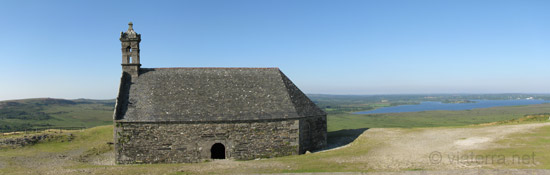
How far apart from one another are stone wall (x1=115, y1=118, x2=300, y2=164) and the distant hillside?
7593 centimetres

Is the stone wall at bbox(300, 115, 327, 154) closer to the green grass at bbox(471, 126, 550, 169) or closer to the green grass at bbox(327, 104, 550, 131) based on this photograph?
the green grass at bbox(471, 126, 550, 169)

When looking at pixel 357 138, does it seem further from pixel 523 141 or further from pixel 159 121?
pixel 159 121

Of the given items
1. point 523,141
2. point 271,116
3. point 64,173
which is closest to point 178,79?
point 271,116

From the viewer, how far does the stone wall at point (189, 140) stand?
2141 cm

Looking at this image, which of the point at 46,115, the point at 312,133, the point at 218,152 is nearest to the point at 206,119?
the point at 218,152

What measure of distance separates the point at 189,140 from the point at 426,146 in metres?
16.1

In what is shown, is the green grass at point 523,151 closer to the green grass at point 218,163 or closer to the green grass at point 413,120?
the green grass at point 218,163

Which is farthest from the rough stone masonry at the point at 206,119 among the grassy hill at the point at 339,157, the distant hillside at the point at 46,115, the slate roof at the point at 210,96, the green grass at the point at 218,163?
the distant hillside at the point at 46,115

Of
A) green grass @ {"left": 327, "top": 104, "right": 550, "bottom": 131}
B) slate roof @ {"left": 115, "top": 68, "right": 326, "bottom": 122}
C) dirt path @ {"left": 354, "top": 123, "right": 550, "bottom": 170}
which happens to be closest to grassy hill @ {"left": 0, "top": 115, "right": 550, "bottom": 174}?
dirt path @ {"left": 354, "top": 123, "right": 550, "bottom": 170}

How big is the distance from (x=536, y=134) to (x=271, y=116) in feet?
61.6

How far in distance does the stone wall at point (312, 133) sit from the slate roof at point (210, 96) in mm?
555

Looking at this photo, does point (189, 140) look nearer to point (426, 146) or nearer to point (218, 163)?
point (218, 163)

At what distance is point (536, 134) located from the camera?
72.1 feet

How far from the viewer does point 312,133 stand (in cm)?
2441
